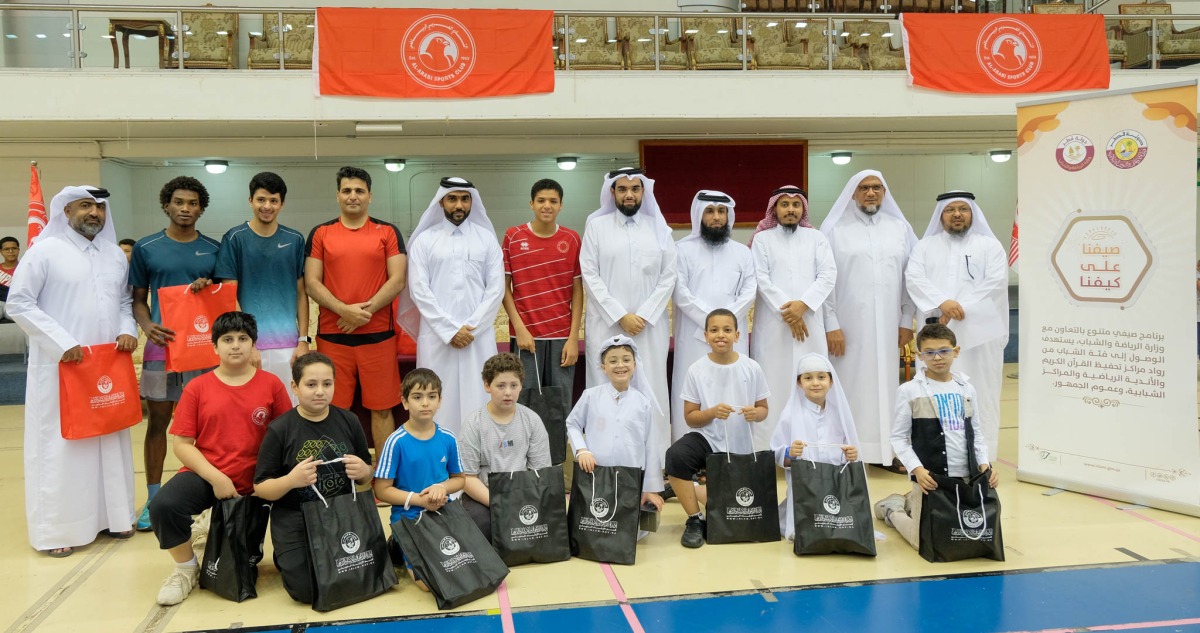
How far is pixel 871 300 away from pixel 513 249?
234 cm

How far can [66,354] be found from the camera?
13.7ft

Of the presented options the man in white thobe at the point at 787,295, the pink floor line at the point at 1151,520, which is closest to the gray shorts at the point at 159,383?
the man in white thobe at the point at 787,295

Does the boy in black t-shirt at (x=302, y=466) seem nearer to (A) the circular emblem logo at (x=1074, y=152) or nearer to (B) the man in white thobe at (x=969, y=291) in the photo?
(B) the man in white thobe at (x=969, y=291)

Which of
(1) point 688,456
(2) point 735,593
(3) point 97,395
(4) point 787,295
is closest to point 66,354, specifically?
(3) point 97,395

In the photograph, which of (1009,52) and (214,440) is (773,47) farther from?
(214,440)

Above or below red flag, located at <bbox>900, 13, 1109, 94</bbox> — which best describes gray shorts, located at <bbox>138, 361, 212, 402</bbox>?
below

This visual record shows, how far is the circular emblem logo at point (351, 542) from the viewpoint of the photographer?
3529mm

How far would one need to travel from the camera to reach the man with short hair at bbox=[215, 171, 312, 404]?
4.70 metres

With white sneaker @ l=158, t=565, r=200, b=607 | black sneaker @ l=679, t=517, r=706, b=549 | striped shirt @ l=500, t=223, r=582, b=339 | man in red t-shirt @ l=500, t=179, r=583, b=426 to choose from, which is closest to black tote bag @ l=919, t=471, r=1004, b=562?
black sneaker @ l=679, t=517, r=706, b=549

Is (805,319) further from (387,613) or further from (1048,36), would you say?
(1048,36)

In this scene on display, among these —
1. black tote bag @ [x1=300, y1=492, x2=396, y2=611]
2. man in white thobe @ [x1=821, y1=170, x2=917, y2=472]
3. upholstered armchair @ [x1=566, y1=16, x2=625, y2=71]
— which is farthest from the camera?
upholstered armchair @ [x1=566, y1=16, x2=625, y2=71]

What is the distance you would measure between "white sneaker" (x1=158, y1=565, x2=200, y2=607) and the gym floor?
0.06 meters

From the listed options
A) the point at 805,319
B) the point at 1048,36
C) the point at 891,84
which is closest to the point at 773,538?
the point at 805,319

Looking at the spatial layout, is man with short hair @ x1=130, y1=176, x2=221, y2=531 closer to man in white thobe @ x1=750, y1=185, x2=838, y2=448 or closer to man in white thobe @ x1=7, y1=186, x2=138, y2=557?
man in white thobe @ x1=7, y1=186, x2=138, y2=557
